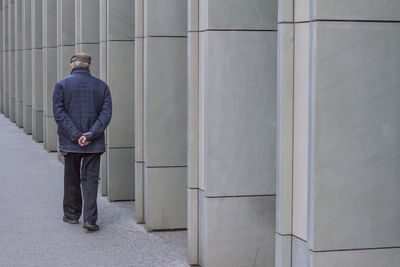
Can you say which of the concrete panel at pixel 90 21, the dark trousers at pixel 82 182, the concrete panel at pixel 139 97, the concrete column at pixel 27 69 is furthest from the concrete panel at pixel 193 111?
the concrete column at pixel 27 69

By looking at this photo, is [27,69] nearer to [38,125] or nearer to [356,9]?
[38,125]

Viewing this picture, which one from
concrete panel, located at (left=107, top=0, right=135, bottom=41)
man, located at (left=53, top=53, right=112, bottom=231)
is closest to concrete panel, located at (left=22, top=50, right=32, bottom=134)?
concrete panel, located at (left=107, top=0, right=135, bottom=41)

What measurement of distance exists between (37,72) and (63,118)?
1228 cm

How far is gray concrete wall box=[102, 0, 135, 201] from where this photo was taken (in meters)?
11.7

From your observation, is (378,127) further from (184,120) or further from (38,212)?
(38,212)

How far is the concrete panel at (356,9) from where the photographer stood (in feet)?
A: 17.7

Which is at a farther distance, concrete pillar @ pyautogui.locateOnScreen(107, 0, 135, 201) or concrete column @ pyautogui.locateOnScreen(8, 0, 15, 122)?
concrete column @ pyautogui.locateOnScreen(8, 0, 15, 122)

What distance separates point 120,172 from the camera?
1188 centimetres

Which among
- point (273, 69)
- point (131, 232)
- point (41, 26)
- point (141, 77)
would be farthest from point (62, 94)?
point (41, 26)

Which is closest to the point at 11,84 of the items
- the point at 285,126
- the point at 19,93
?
the point at 19,93

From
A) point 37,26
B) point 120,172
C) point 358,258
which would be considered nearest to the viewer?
point 358,258

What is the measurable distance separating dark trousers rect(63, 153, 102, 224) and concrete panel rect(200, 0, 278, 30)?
2669 millimetres

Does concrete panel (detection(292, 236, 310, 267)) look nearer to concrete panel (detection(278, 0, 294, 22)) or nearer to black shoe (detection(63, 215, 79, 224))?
concrete panel (detection(278, 0, 294, 22))

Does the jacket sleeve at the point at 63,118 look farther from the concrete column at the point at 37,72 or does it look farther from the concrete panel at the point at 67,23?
the concrete column at the point at 37,72
